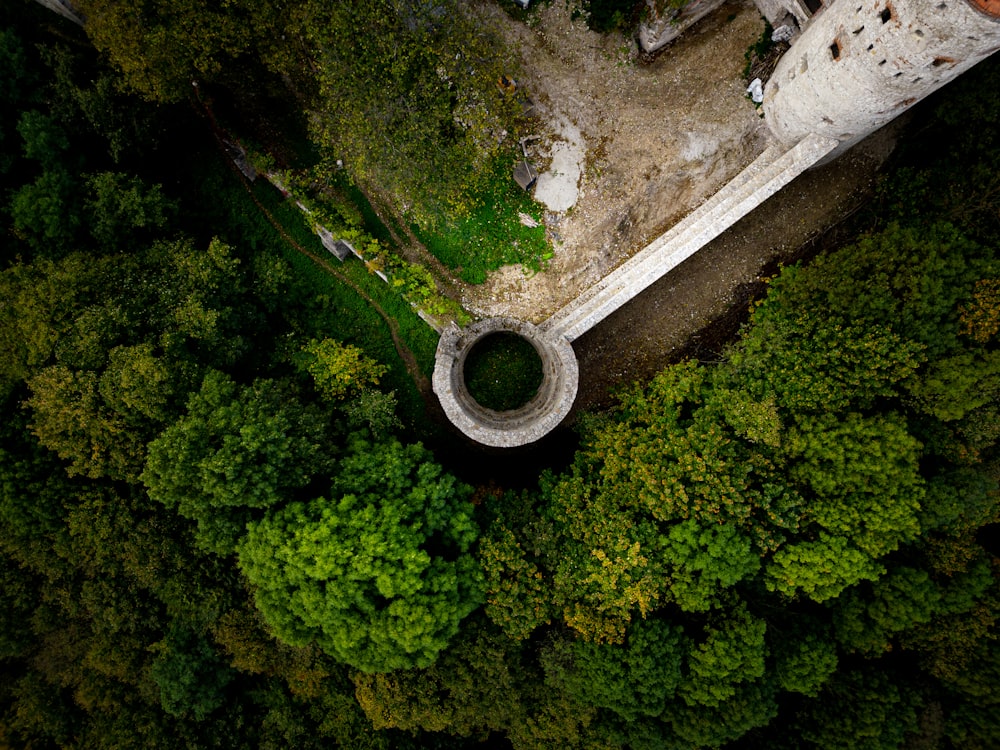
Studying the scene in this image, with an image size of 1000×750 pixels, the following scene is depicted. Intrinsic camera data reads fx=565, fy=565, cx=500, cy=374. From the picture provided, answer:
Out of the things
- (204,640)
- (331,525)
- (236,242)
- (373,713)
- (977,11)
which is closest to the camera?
(977,11)

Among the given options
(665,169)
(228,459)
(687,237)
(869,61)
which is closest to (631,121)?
(665,169)

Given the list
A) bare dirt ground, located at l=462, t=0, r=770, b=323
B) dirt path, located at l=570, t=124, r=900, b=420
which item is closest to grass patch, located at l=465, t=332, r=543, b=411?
dirt path, located at l=570, t=124, r=900, b=420

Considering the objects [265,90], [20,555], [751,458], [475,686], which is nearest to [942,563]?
[751,458]

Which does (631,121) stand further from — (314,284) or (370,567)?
(370,567)

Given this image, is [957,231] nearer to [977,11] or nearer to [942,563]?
[977,11]

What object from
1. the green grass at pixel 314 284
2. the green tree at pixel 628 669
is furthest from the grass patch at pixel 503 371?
the green tree at pixel 628 669

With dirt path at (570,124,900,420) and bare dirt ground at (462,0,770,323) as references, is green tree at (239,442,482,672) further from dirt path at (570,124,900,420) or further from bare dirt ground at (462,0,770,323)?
bare dirt ground at (462,0,770,323)
